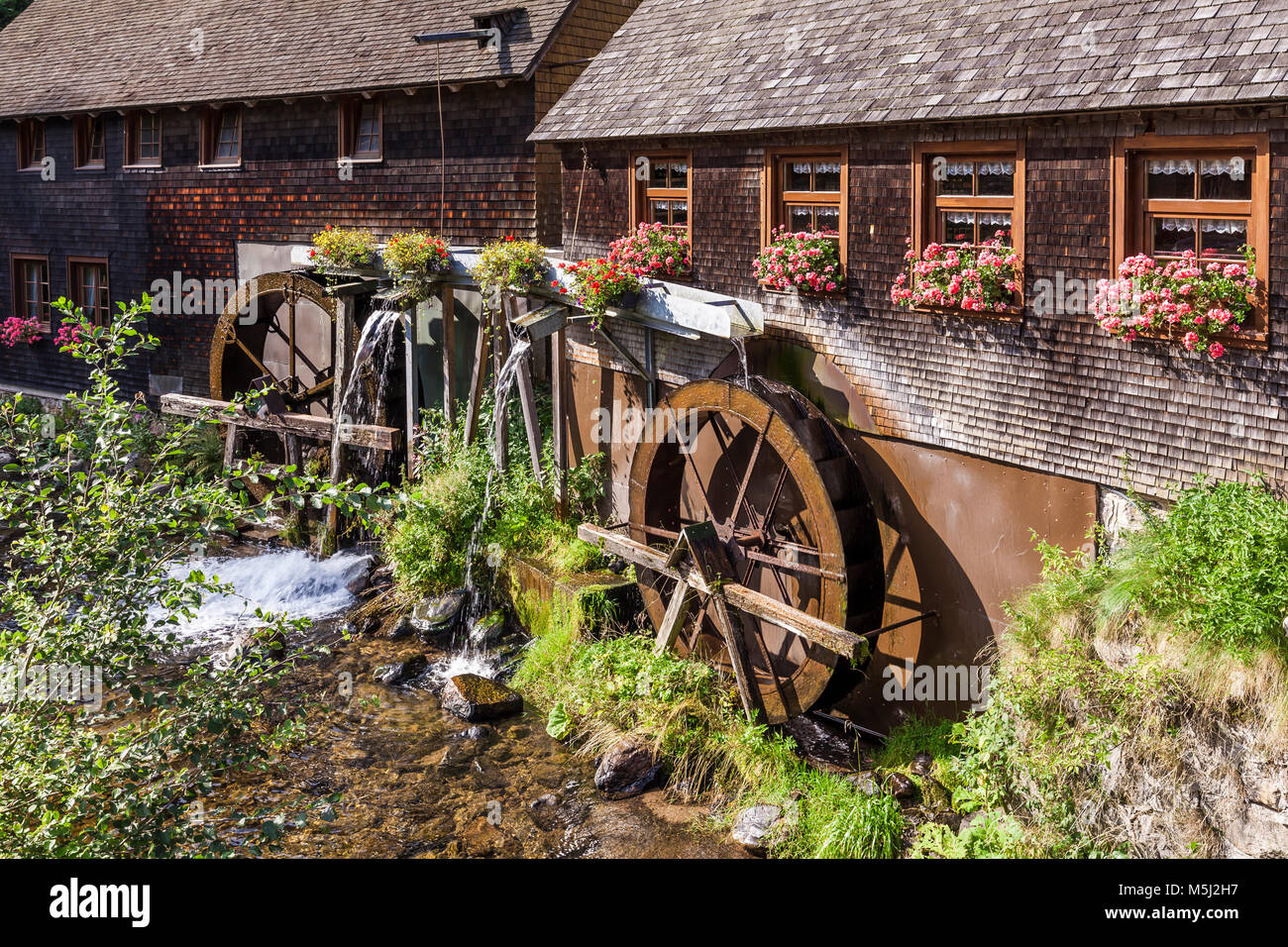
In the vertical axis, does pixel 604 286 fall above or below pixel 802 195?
below

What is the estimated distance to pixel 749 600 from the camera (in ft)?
31.4

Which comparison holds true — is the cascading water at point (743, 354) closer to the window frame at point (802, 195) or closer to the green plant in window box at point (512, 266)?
the window frame at point (802, 195)

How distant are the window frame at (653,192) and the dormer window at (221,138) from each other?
7628 mm

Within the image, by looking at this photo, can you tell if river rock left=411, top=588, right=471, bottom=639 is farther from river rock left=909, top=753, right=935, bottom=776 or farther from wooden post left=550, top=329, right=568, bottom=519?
river rock left=909, top=753, right=935, bottom=776

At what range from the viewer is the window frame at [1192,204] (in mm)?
7336

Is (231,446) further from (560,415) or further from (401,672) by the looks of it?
(401,672)

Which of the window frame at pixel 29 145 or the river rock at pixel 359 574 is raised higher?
the window frame at pixel 29 145

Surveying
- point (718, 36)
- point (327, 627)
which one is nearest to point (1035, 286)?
point (718, 36)

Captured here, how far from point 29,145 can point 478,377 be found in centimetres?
1156

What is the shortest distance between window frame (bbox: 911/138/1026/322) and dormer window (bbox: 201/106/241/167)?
36.6 feet

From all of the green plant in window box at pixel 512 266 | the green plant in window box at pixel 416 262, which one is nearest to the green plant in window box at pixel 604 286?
the green plant in window box at pixel 512 266

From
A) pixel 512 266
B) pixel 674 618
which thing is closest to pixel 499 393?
pixel 512 266

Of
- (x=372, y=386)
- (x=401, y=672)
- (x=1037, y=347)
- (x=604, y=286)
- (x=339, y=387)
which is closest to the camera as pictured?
(x=1037, y=347)

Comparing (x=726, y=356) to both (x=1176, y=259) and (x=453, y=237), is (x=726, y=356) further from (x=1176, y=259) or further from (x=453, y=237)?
(x=453, y=237)
